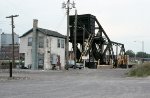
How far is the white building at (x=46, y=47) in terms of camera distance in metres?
65.1

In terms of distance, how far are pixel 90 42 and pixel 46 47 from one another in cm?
1682

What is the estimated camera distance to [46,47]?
214ft

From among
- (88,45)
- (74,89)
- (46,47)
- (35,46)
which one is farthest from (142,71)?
(88,45)

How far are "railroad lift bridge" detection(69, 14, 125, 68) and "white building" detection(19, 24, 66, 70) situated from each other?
19.1 ft

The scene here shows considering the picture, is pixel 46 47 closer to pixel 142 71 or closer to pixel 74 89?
pixel 142 71

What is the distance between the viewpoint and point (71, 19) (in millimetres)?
79562

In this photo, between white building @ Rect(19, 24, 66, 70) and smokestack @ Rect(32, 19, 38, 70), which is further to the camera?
white building @ Rect(19, 24, 66, 70)

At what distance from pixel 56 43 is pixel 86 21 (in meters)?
12.5

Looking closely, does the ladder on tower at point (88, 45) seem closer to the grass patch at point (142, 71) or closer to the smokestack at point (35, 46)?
the smokestack at point (35, 46)

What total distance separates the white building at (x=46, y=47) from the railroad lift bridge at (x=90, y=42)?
5.82 m

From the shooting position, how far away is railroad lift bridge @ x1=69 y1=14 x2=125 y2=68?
78.5m

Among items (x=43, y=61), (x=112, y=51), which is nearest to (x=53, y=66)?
(x=43, y=61)

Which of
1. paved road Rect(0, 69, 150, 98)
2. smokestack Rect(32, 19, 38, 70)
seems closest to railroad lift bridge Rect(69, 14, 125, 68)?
smokestack Rect(32, 19, 38, 70)

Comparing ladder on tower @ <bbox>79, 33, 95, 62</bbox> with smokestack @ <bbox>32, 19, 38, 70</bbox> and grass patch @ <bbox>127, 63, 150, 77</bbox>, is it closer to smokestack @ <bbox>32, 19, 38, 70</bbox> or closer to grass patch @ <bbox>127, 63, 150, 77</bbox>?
smokestack @ <bbox>32, 19, 38, 70</bbox>
